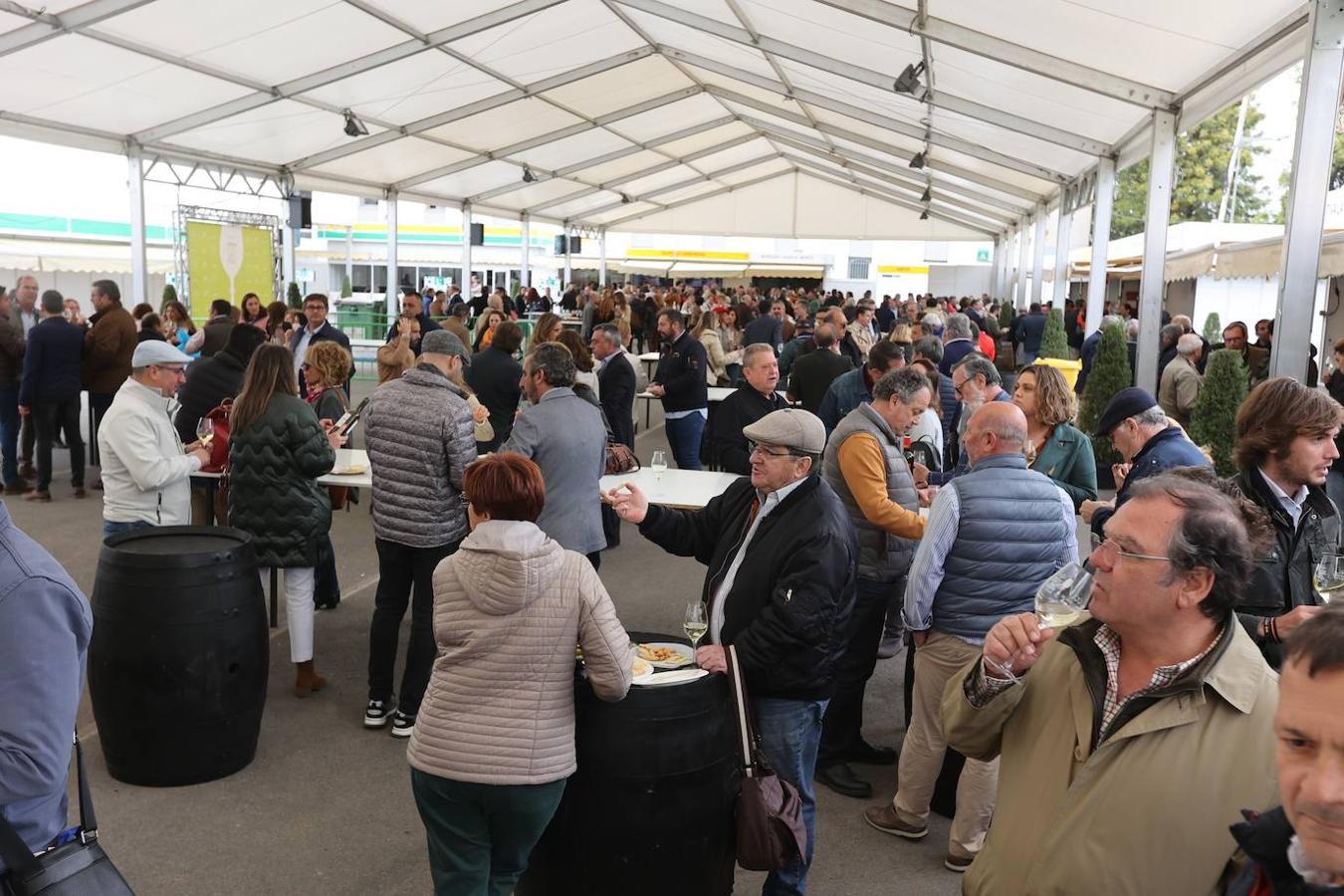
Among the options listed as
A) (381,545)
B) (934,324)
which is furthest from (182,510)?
(934,324)

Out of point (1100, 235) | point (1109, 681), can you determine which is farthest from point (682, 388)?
point (1100, 235)

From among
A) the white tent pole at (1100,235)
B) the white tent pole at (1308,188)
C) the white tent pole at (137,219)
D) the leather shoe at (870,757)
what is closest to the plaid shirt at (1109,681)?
the leather shoe at (870,757)

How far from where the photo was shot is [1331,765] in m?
1.07

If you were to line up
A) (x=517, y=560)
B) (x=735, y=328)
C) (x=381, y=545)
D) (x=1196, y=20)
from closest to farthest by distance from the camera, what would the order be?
1. (x=517, y=560)
2. (x=381, y=545)
3. (x=1196, y=20)
4. (x=735, y=328)

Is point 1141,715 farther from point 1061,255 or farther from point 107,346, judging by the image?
point 1061,255

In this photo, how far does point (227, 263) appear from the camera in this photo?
48.5 ft

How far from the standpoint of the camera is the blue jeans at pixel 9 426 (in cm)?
875

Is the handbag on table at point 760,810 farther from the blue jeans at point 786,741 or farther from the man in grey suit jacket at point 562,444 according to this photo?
the man in grey suit jacket at point 562,444

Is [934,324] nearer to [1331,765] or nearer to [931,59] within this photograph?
[931,59]

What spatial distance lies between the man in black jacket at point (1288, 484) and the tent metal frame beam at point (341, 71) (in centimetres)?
1024

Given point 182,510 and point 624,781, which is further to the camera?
point 182,510

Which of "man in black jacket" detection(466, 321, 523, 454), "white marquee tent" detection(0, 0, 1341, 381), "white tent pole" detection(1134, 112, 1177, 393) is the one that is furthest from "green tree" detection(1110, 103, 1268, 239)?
"man in black jacket" detection(466, 321, 523, 454)

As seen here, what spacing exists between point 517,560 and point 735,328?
12.6m

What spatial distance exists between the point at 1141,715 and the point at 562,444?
3012 millimetres
